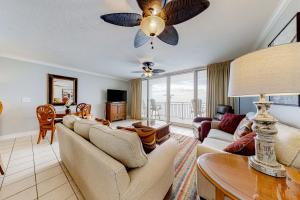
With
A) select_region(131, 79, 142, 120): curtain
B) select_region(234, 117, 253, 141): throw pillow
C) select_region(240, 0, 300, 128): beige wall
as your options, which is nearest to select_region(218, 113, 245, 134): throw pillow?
select_region(240, 0, 300, 128): beige wall

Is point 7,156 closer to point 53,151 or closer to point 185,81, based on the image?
point 53,151

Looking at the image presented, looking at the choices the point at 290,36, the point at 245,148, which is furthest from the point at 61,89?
the point at 290,36

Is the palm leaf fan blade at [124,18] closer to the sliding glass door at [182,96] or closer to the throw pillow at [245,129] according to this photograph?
the throw pillow at [245,129]

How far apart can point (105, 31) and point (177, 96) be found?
170 inches

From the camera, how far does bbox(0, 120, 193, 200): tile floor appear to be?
1.38 meters

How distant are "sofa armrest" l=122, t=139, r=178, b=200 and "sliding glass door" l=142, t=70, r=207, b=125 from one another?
3592mm

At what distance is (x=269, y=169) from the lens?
708 mm

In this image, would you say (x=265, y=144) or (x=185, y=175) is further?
(x=185, y=175)

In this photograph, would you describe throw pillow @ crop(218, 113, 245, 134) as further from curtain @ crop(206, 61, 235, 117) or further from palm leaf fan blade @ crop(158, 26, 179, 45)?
palm leaf fan blade @ crop(158, 26, 179, 45)

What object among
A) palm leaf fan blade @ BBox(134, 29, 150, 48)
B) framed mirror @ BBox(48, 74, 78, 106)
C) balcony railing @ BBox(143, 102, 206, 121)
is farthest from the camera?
balcony railing @ BBox(143, 102, 206, 121)

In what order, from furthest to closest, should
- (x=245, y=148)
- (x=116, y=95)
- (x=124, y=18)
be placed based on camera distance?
(x=116, y=95)
(x=124, y=18)
(x=245, y=148)

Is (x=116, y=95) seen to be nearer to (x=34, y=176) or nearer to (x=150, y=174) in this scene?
(x=34, y=176)

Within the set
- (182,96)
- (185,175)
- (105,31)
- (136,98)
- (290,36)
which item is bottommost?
(185,175)

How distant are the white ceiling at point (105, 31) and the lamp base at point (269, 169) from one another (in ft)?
5.72
